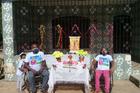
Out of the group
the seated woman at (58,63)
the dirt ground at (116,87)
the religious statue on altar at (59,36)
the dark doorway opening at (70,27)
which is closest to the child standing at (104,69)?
the dirt ground at (116,87)

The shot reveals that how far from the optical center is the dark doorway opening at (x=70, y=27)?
1683 centimetres

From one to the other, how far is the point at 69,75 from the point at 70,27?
7.54 m

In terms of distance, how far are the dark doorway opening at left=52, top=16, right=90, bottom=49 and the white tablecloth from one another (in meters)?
7.20

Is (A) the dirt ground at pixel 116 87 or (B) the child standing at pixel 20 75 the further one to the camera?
(A) the dirt ground at pixel 116 87

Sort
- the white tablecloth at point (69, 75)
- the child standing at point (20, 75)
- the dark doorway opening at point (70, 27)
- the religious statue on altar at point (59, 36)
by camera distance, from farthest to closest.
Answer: the dark doorway opening at point (70, 27) < the religious statue on altar at point (59, 36) < the child standing at point (20, 75) < the white tablecloth at point (69, 75)

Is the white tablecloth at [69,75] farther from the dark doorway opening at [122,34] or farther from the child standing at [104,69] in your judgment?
the dark doorway opening at [122,34]

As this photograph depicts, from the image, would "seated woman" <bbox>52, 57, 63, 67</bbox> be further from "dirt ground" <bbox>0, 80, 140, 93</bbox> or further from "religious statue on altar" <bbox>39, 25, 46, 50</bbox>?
"religious statue on altar" <bbox>39, 25, 46, 50</bbox>

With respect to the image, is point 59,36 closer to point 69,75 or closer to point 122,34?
point 122,34

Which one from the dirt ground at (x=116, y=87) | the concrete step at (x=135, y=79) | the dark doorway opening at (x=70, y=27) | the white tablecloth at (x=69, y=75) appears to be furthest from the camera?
the dark doorway opening at (x=70, y=27)

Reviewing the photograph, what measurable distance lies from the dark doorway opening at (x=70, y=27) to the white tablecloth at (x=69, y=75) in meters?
7.20

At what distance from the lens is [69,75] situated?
955 centimetres

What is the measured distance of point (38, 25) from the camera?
1670 cm

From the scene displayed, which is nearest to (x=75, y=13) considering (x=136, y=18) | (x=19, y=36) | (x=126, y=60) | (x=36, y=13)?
(x=36, y=13)

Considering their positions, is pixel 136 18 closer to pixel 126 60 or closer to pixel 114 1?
pixel 114 1
